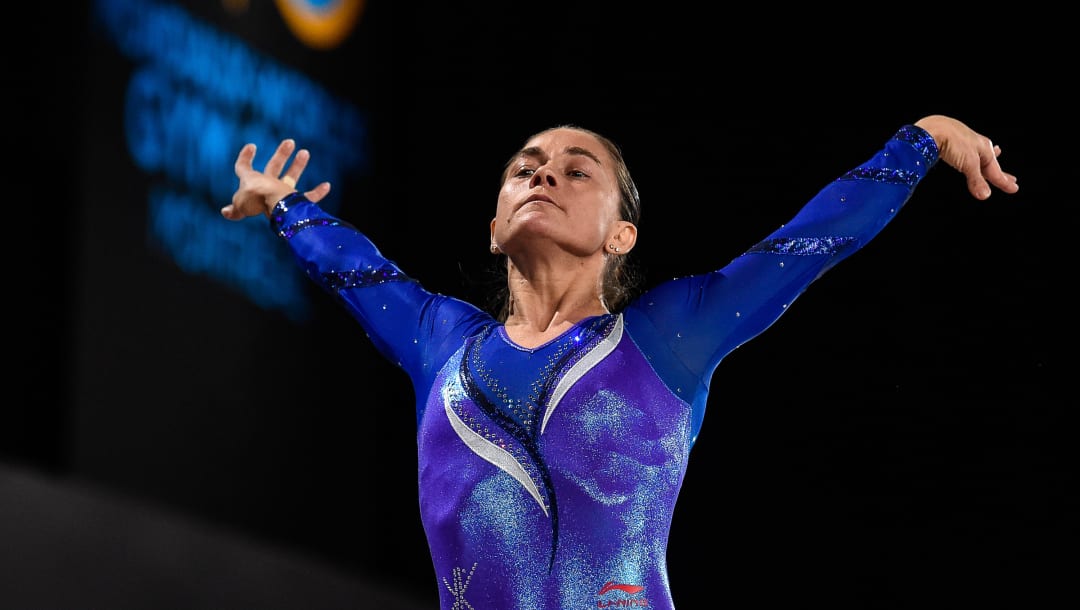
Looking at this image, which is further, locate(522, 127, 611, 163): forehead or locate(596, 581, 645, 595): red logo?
locate(522, 127, 611, 163): forehead

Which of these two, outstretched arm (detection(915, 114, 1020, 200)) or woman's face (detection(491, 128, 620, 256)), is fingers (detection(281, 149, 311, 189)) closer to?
woman's face (detection(491, 128, 620, 256))

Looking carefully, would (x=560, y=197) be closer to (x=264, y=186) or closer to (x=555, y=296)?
(x=555, y=296)

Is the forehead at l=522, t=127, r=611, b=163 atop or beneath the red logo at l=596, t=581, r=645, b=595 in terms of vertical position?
atop

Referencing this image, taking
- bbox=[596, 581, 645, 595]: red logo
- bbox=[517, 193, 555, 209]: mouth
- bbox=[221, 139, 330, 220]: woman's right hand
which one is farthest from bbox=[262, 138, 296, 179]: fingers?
bbox=[596, 581, 645, 595]: red logo

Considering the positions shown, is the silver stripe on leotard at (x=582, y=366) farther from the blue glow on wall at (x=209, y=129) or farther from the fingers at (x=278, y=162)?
the blue glow on wall at (x=209, y=129)

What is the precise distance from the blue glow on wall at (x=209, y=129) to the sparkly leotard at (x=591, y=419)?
169cm

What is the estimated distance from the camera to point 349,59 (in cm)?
412

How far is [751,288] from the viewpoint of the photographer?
1.76 metres

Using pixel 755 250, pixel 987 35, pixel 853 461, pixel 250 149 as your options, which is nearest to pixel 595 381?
pixel 755 250

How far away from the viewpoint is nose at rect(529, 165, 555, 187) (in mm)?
1897

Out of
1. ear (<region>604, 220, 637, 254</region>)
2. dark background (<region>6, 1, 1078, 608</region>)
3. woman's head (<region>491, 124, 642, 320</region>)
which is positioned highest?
woman's head (<region>491, 124, 642, 320</region>)

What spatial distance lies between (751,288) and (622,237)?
12.5 inches

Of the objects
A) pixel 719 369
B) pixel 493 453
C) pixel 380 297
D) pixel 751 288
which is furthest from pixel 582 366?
pixel 719 369

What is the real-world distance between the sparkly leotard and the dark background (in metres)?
0.95
